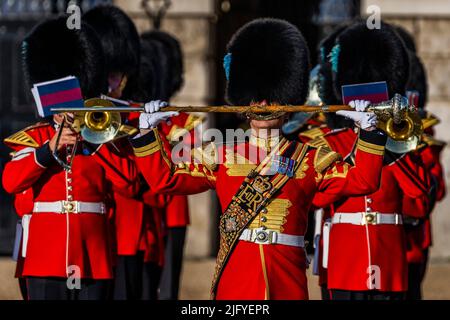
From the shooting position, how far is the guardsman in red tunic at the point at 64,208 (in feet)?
19.4

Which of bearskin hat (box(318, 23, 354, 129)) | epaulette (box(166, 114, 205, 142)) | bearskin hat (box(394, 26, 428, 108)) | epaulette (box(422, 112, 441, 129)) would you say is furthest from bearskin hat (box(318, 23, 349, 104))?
bearskin hat (box(394, 26, 428, 108))

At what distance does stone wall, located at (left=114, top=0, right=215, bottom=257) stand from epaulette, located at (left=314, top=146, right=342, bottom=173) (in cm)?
509

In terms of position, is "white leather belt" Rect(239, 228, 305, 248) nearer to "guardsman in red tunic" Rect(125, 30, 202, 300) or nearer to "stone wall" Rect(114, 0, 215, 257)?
"guardsman in red tunic" Rect(125, 30, 202, 300)

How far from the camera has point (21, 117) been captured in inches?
417

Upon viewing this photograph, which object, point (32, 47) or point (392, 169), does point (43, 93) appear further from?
point (392, 169)

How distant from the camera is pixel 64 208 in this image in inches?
236

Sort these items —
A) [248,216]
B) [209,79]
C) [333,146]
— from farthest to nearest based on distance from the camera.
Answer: [209,79], [333,146], [248,216]

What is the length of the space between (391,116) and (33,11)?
5690 millimetres

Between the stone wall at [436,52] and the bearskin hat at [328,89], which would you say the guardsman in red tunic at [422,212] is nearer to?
the bearskin hat at [328,89]

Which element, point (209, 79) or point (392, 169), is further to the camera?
point (209, 79)

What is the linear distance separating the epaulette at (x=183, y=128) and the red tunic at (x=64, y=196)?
0.93 metres

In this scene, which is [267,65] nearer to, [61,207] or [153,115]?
[153,115]

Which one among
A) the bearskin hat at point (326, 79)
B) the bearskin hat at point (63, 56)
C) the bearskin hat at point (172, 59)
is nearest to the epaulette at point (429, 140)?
the bearskin hat at point (326, 79)

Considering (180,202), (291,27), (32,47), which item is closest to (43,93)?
(32,47)
